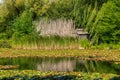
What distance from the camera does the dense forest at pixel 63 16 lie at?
85.4 feet

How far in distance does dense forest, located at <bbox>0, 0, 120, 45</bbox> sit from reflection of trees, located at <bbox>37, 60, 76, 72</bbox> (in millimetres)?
7526

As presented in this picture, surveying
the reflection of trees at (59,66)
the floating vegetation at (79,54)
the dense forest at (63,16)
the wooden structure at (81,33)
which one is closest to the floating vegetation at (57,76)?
the reflection of trees at (59,66)

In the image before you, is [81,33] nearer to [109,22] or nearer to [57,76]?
[109,22]

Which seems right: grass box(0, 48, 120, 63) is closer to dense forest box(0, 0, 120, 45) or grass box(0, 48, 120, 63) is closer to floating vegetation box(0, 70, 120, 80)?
dense forest box(0, 0, 120, 45)

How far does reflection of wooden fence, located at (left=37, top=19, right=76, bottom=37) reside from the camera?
96.9 feet

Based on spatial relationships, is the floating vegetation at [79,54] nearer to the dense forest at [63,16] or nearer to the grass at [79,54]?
the grass at [79,54]

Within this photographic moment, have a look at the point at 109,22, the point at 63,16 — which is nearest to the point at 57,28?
the point at 63,16

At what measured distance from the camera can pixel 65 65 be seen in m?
17.9

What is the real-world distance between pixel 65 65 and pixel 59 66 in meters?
0.41

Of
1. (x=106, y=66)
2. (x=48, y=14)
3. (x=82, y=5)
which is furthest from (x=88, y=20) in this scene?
(x=106, y=66)

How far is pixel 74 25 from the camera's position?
2931 cm

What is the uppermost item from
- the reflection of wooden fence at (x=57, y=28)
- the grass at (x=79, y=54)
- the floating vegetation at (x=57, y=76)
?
the reflection of wooden fence at (x=57, y=28)

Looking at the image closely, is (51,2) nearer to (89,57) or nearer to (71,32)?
(71,32)

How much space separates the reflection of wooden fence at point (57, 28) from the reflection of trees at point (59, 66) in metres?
10.2
